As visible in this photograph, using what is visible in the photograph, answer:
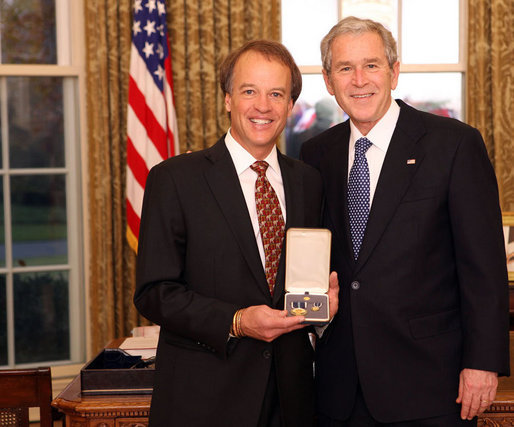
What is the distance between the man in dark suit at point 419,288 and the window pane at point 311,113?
3.12m

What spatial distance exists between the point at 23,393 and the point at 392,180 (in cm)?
119

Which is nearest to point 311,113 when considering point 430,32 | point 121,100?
point 430,32

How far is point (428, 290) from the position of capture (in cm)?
191

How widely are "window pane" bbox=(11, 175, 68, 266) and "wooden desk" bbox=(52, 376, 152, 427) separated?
114 inches

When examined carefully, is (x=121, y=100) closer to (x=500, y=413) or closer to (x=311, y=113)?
(x=311, y=113)

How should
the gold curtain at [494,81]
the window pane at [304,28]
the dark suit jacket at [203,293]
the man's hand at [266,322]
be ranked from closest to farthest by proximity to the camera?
the man's hand at [266,322], the dark suit jacket at [203,293], the gold curtain at [494,81], the window pane at [304,28]

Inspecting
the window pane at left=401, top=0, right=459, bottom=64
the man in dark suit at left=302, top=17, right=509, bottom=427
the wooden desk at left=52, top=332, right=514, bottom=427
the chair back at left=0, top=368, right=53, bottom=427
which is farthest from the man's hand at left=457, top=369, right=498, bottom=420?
the window pane at left=401, top=0, right=459, bottom=64

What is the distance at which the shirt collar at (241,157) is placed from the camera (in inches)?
76.2

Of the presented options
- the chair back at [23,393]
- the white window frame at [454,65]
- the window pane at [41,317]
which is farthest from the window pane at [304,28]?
the chair back at [23,393]

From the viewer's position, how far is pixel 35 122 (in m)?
4.74

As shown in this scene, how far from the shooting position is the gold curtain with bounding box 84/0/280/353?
→ 452 centimetres

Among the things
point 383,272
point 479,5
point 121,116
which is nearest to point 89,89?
point 121,116

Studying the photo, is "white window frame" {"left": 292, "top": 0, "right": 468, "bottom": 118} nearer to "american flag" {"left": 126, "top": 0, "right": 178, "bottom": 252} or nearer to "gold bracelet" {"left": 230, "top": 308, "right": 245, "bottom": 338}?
"american flag" {"left": 126, "top": 0, "right": 178, "bottom": 252}

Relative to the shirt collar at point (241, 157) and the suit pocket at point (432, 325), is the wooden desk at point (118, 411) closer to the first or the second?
the suit pocket at point (432, 325)
